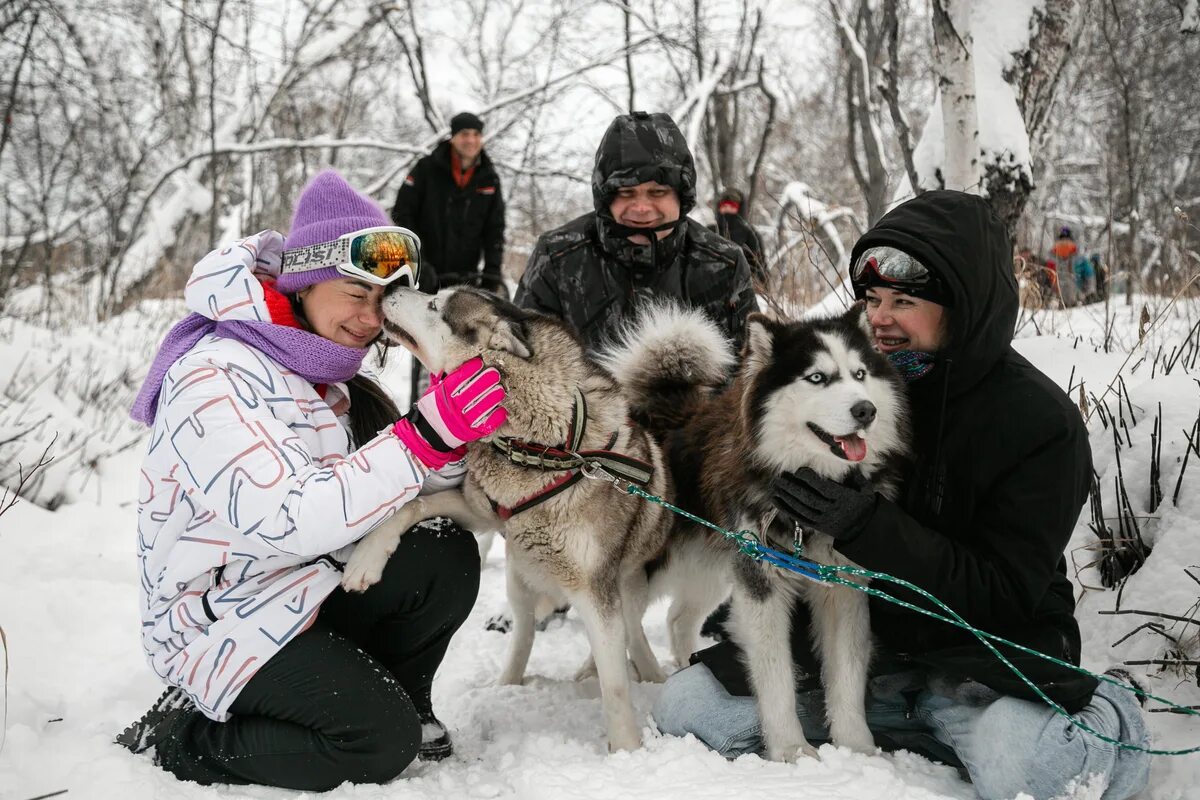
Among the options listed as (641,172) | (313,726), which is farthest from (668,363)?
(313,726)

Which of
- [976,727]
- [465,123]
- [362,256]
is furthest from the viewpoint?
[465,123]

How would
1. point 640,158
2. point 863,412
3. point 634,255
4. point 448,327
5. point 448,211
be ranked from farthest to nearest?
point 448,211, point 634,255, point 640,158, point 448,327, point 863,412

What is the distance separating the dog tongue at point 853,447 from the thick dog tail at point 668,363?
87 cm

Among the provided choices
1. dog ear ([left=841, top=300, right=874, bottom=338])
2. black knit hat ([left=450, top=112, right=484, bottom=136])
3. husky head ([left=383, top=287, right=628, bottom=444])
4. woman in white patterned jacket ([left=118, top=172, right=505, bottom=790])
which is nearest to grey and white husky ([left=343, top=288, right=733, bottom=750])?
husky head ([left=383, top=287, right=628, bottom=444])

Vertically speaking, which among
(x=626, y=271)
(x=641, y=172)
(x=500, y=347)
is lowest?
(x=500, y=347)

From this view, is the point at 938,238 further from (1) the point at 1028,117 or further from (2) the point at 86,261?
(2) the point at 86,261

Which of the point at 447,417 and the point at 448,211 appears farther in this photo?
the point at 448,211

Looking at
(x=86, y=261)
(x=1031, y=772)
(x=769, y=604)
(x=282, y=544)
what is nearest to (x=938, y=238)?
(x=769, y=604)

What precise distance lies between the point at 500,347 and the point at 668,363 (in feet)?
2.30

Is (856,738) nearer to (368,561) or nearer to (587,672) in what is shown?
(587,672)

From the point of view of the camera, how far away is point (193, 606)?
72.6 inches

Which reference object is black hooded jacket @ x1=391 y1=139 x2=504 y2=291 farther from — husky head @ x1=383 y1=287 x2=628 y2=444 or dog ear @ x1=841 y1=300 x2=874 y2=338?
dog ear @ x1=841 y1=300 x2=874 y2=338

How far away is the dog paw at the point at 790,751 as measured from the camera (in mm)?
1906

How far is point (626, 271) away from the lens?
10.3 ft
